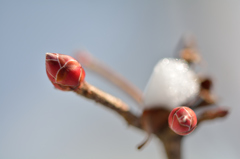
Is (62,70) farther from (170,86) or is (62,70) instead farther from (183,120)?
(170,86)

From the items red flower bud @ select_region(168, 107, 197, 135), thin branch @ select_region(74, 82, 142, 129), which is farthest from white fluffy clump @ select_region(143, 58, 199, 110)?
red flower bud @ select_region(168, 107, 197, 135)

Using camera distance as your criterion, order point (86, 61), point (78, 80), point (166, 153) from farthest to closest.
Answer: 1. point (86, 61)
2. point (166, 153)
3. point (78, 80)

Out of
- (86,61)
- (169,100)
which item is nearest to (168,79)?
(169,100)

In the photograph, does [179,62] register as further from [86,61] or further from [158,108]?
[86,61]

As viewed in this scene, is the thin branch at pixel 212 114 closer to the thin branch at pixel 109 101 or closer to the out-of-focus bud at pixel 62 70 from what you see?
the thin branch at pixel 109 101

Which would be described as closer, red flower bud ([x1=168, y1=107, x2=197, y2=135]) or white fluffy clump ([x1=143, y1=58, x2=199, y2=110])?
red flower bud ([x1=168, y1=107, x2=197, y2=135])

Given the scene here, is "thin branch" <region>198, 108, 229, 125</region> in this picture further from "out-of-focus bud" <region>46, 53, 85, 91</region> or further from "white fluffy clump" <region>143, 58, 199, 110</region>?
"out-of-focus bud" <region>46, 53, 85, 91</region>
